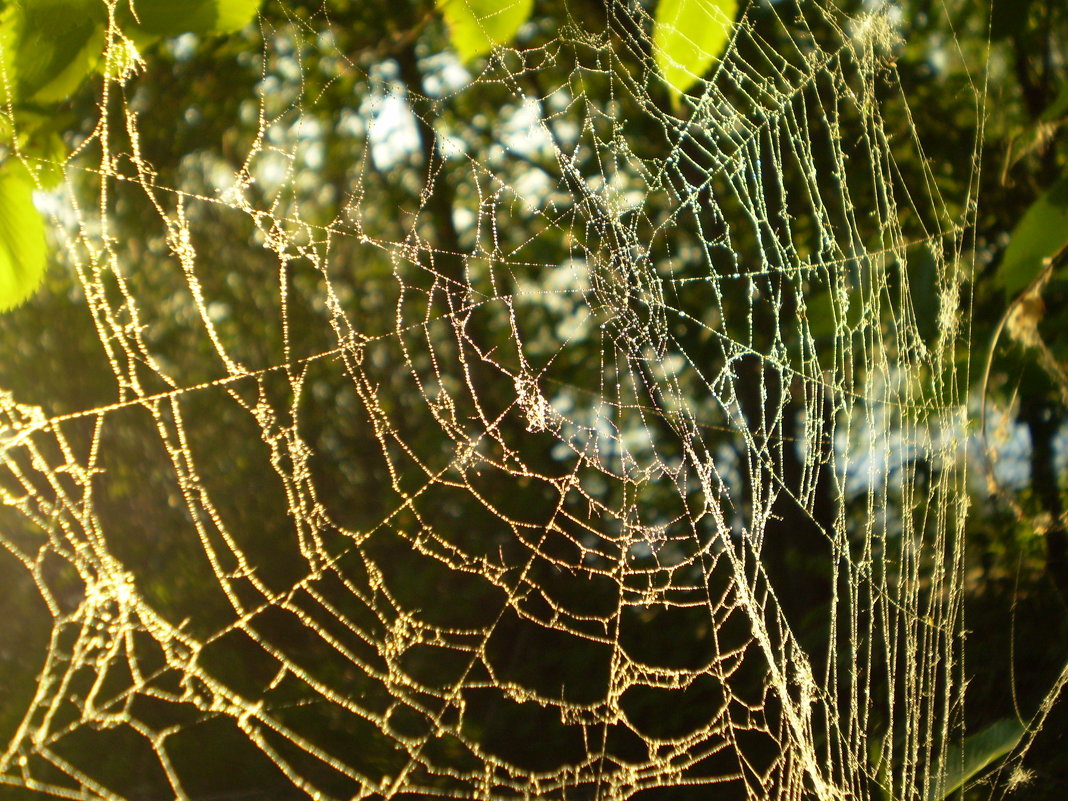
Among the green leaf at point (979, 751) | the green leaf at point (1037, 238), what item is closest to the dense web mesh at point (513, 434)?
the green leaf at point (979, 751)

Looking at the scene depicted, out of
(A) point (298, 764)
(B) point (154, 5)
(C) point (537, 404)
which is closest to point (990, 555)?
(C) point (537, 404)

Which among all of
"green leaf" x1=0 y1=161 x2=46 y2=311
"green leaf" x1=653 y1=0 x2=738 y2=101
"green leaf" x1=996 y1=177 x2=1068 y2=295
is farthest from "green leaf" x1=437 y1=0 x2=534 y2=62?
"green leaf" x1=996 y1=177 x2=1068 y2=295

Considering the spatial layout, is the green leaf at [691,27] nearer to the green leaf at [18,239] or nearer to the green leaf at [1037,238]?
the green leaf at [1037,238]

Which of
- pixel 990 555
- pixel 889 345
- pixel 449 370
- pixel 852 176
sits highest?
pixel 852 176

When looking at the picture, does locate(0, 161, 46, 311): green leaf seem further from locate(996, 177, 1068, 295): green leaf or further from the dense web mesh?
the dense web mesh

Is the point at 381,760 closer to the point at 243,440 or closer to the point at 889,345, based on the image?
the point at 243,440

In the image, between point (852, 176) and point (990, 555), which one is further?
point (990, 555)
